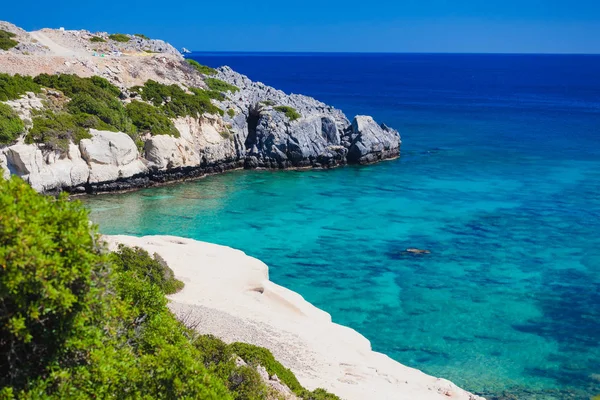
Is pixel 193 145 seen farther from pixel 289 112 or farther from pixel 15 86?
pixel 15 86

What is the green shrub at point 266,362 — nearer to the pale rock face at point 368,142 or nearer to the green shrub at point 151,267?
the green shrub at point 151,267

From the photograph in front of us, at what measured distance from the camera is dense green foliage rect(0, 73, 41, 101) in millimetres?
43406

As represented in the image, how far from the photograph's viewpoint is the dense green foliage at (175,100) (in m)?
52.3

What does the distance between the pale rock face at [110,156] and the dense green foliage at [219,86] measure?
17.0 meters

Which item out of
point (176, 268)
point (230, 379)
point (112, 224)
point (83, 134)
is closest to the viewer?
point (230, 379)

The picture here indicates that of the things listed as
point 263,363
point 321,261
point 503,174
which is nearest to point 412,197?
point 503,174

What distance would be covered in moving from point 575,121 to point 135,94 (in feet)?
204

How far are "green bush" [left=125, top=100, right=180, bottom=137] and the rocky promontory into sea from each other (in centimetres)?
11

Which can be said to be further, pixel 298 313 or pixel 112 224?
pixel 112 224

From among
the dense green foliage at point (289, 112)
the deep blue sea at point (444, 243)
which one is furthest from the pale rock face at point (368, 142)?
the dense green foliage at point (289, 112)

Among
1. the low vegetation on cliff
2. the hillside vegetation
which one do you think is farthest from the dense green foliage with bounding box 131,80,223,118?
the low vegetation on cliff

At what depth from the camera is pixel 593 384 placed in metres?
20.3

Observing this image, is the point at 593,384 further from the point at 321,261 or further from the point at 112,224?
the point at 112,224

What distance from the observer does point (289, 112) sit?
186 ft
